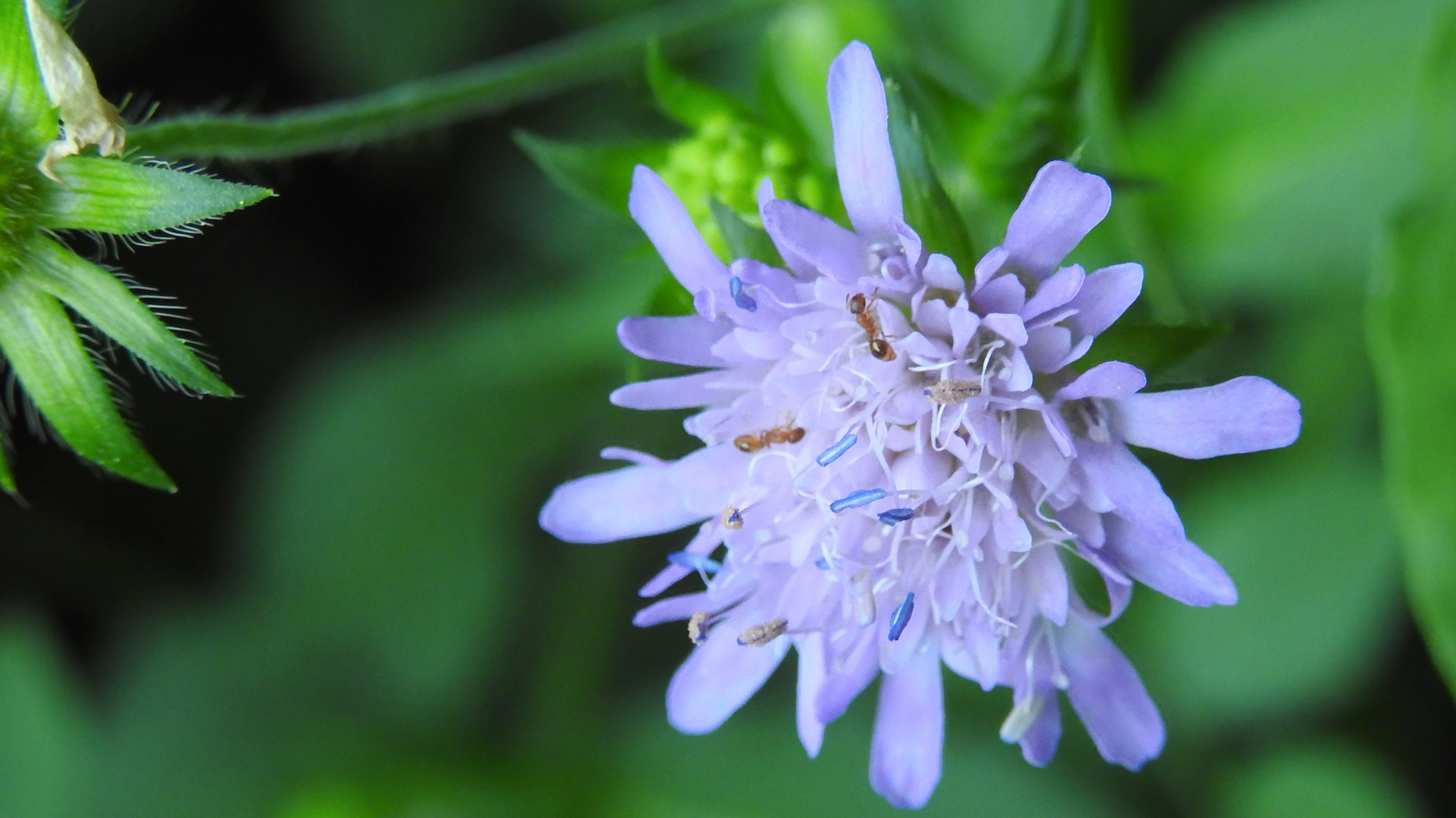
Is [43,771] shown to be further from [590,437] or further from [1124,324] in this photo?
[1124,324]

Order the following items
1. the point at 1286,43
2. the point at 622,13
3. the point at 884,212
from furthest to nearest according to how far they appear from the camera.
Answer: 1. the point at 622,13
2. the point at 1286,43
3. the point at 884,212

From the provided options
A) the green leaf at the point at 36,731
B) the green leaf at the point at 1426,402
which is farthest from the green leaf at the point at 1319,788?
the green leaf at the point at 36,731

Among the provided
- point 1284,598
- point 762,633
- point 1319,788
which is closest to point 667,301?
point 762,633

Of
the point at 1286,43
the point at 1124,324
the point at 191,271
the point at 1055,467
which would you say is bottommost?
the point at 1055,467

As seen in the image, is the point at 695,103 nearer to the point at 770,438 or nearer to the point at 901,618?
the point at 770,438

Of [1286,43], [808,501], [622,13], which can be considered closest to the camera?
[808,501]

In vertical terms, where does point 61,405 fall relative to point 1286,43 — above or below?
below

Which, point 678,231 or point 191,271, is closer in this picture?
point 678,231

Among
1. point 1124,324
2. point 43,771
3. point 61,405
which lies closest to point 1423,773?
point 1124,324
